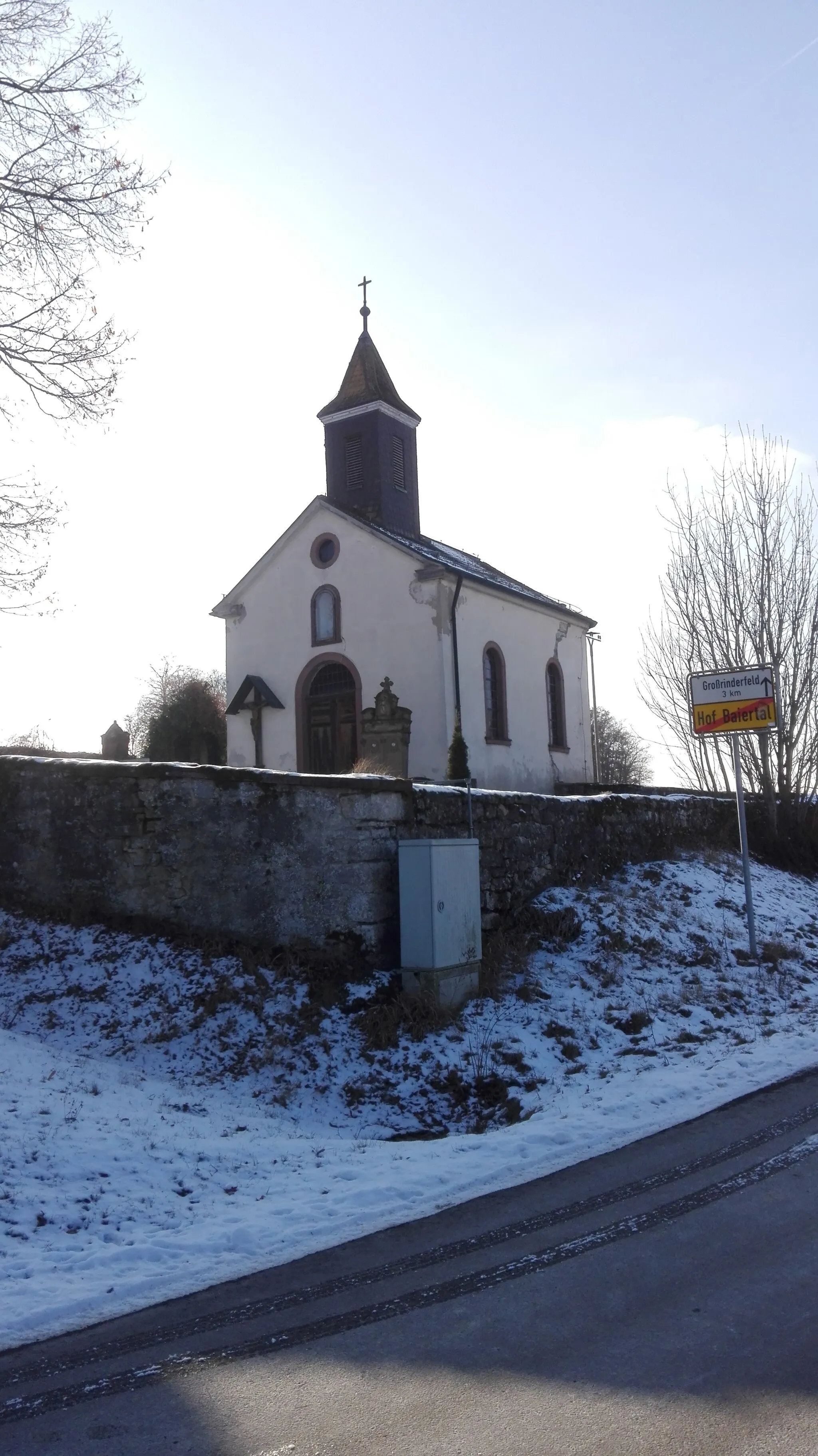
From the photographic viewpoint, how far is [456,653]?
937 inches

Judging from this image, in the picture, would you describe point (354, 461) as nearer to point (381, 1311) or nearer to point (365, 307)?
point (365, 307)

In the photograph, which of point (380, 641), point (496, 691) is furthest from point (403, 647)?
point (496, 691)

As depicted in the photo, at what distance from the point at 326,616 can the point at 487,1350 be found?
22228 millimetres

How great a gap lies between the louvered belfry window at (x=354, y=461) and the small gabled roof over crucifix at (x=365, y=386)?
733mm

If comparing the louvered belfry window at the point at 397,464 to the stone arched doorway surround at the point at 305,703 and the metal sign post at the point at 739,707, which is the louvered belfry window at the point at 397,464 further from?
the metal sign post at the point at 739,707

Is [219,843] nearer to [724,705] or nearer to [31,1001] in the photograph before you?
[31,1001]

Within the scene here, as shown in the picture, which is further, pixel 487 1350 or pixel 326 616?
pixel 326 616

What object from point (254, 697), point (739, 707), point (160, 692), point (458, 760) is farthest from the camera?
point (160, 692)

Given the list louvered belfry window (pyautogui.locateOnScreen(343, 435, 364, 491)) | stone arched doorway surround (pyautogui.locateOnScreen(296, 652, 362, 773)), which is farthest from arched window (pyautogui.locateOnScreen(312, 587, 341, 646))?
louvered belfry window (pyautogui.locateOnScreen(343, 435, 364, 491))

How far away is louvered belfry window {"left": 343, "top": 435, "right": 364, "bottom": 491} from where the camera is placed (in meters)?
26.7

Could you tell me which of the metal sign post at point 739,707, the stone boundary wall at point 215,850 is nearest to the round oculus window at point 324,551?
the metal sign post at point 739,707

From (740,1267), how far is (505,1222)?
3.83ft

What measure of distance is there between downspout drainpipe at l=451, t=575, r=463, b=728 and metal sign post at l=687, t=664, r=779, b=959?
34.7 ft

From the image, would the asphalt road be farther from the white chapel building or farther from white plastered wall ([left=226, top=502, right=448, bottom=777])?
Result: white plastered wall ([left=226, top=502, right=448, bottom=777])
